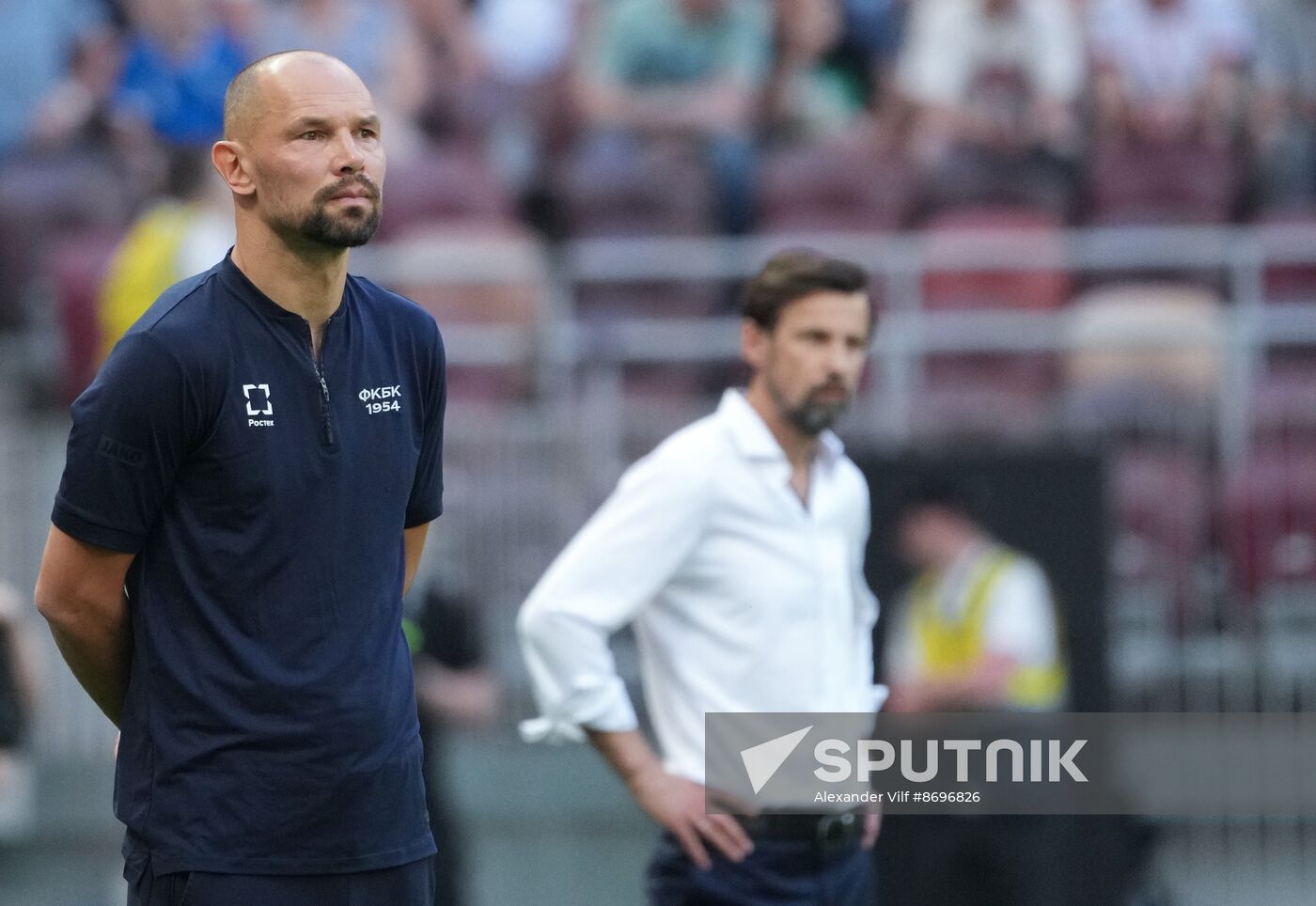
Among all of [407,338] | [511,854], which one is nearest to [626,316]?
[511,854]

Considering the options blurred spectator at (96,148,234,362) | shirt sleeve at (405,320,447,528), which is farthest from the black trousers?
blurred spectator at (96,148,234,362)

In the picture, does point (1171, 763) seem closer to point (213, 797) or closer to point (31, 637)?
point (31, 637)

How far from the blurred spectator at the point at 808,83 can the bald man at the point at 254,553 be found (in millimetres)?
7642

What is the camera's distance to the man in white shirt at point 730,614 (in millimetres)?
4461

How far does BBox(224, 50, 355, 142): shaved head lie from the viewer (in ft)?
10.7

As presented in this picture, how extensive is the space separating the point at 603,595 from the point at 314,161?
1546mm

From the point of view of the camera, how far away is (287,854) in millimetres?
3223

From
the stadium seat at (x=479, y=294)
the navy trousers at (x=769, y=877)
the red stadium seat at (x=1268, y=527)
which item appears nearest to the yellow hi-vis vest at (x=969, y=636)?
the red stadium seat at (x=1268, y=527)

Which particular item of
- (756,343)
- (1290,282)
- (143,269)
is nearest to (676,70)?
(143,269)

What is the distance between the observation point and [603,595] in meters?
4.48

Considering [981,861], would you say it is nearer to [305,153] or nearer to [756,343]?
[756,343]

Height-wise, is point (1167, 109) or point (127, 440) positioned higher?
point (1167, 109)

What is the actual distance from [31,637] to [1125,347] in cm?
488

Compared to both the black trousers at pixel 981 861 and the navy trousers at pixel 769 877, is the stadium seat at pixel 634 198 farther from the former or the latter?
the navy trousers at pixel 769 877
